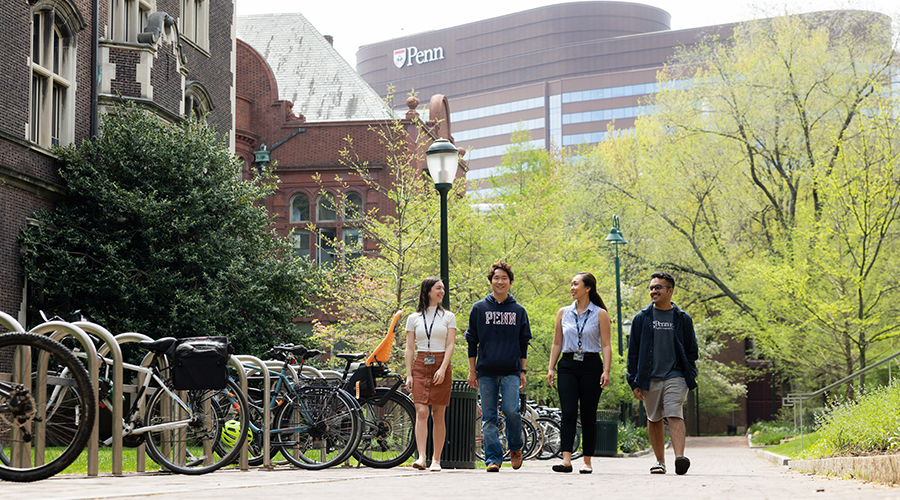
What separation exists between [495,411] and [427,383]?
2.27 feet

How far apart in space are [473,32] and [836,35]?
10608 centimetres

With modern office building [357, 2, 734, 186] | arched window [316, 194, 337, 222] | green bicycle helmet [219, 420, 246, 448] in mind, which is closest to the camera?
green bicycle helmet [219, 420, 246, 448]

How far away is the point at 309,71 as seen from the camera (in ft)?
126

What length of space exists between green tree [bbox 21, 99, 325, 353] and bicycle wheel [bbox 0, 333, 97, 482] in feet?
29.4

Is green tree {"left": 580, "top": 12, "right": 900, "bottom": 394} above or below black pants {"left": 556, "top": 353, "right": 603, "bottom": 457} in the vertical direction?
above

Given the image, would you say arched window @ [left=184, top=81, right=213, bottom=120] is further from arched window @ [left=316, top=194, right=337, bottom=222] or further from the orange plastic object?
the orange plastic object

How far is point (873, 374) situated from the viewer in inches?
841

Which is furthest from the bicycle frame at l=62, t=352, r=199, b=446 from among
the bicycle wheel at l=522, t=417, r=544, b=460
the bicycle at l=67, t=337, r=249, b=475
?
the bicycle wheel at l=522, t=417, r=544, b=460

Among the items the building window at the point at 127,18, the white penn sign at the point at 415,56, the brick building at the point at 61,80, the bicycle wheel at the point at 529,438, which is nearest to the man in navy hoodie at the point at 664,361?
the bicycle wheel at the point at 529,438

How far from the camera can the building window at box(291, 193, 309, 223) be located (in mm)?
33938

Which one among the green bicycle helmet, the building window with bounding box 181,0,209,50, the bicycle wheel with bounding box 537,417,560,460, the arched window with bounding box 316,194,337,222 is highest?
the building window with bounding box 181,0,209,50

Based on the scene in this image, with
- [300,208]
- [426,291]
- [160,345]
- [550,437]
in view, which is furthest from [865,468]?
[300,208]

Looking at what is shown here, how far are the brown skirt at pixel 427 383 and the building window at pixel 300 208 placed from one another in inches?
1002

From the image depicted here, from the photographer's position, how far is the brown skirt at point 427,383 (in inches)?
353
